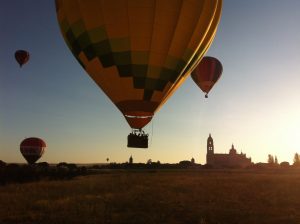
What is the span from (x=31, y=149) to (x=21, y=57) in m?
26.3

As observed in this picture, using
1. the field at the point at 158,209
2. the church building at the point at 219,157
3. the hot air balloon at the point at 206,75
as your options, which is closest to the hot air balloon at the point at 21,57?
the hot air balloon at the point at 206,75

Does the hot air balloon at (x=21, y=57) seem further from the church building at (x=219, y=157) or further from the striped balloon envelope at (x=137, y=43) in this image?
the church building at (x=219, y=157)

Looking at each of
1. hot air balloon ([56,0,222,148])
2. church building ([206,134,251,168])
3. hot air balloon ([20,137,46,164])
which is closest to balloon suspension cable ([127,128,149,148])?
hot air balloon ([56,0,222,148])

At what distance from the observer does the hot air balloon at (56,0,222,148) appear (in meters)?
21.8

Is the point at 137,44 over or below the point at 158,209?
over

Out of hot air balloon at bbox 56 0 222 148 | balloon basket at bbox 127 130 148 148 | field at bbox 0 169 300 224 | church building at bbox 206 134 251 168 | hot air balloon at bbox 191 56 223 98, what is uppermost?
church building at bbox 206 134 251 168

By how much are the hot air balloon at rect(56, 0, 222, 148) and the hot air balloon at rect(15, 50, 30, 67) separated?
25614mm

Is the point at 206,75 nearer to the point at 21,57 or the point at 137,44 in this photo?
the point at 137,44

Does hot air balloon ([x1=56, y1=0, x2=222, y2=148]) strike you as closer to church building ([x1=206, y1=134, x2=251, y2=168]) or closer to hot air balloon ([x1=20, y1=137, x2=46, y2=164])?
hot air balloon ([x1=20, y1=137, x2=46, y2=164])

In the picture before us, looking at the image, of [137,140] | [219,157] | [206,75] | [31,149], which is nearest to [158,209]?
[137,140]

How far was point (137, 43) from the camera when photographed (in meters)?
22.0

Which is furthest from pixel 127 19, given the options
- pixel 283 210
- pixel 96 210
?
pixel 283 210

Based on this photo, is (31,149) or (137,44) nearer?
(137,44)

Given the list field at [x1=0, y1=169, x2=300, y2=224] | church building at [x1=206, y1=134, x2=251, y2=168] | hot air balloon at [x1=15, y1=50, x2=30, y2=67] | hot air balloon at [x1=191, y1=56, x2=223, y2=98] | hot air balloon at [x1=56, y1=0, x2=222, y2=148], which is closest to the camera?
field at [x1=0, y1=169, x2=300, y2=224]
